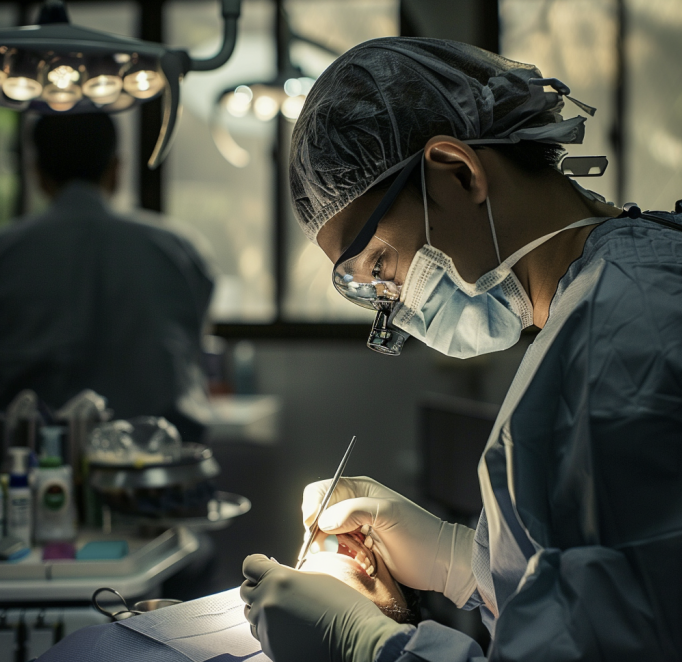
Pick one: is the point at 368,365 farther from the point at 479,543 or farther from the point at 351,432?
the point at 479,543

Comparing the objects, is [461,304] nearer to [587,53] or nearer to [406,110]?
[406,110]

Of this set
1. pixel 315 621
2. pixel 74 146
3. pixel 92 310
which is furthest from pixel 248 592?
pixel 74 146

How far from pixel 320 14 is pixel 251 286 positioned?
5.94ft

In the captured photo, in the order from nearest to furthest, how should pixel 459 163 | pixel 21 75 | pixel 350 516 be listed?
pixel 459 163
pixel 350 516
pixel 21 75

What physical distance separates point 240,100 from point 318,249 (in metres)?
1.40

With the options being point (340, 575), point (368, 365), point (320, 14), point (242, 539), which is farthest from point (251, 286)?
point (340, 575)

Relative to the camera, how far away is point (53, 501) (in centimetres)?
175

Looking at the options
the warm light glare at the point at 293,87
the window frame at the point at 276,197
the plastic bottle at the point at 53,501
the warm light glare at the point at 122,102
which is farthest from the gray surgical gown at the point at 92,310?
the window frame at the point at 276,197

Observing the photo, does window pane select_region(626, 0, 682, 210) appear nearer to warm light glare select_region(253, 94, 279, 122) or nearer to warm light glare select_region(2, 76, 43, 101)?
warm light glare select_region(253, 94, 279, 122)

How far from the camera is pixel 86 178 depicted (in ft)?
8.25

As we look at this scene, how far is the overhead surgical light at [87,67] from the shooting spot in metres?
1.53

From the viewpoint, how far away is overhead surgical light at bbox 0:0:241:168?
153cm

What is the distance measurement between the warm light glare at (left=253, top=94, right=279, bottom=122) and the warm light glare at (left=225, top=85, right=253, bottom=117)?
4 cm

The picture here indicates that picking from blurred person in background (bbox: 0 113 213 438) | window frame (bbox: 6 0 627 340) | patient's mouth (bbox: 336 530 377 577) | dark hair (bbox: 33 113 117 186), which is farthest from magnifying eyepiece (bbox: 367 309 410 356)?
window frame (bbox: 6 0 627 340)
